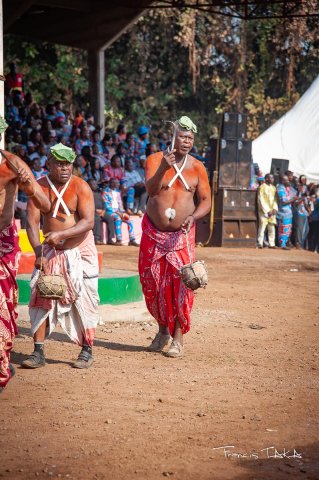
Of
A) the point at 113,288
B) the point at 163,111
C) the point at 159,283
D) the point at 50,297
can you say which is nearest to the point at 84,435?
the point at 50,297

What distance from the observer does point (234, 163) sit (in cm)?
2045

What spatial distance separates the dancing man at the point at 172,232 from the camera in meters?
7.79

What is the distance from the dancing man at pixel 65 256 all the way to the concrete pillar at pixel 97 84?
15.9 metres

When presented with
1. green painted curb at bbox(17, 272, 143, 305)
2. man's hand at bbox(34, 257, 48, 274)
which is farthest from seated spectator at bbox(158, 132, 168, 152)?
man's hand at bbox(34, 257, 48, 274)

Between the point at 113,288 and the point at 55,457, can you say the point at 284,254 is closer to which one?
the point at 113,288

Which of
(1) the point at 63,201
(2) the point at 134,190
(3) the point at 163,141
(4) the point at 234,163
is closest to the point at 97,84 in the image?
(3) the point at 163,141

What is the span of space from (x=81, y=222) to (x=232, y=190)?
13.6m

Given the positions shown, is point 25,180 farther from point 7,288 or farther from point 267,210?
point 267,210

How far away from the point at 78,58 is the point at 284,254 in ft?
51.2

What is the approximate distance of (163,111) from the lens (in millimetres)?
35125

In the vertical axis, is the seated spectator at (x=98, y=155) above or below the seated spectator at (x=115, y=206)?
above

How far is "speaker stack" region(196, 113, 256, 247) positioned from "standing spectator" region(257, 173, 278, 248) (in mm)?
169

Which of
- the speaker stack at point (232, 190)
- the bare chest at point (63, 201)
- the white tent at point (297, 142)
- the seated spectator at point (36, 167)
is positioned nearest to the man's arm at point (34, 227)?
the bare chest at point (63, 201)

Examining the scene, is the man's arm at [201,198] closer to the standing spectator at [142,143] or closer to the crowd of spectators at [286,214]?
the crowd of spectators at [286,214]
